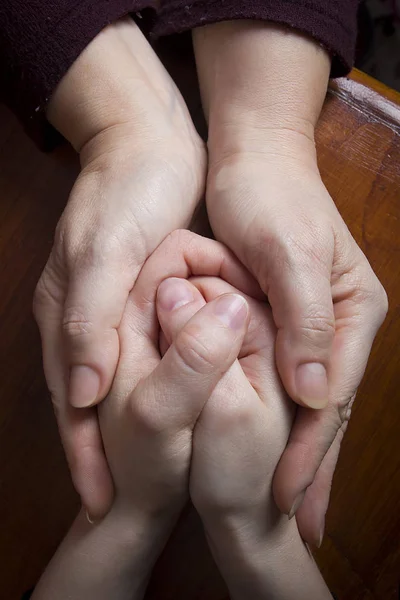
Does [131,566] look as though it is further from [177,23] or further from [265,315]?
[177,23]

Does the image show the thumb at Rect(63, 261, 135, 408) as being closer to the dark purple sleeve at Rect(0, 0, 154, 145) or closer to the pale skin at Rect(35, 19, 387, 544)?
the pale skin at Rect(35, 19, 387, 544)

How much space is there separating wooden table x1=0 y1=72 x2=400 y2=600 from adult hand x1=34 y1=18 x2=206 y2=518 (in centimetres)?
8

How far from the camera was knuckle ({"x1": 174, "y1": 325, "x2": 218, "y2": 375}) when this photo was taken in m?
0.41

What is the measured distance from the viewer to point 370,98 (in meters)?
0.55

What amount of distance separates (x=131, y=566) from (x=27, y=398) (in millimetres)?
175

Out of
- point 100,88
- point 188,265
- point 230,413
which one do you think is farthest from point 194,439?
point 100,88

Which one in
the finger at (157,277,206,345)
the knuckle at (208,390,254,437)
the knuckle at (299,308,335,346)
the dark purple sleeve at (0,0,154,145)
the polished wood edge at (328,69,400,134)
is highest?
the dark purple sleeve at (0,0,154,145)

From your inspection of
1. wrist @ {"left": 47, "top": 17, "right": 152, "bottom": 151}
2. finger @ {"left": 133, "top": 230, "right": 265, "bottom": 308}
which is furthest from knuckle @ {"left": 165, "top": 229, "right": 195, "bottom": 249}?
wrist @ {"left": 47, "top": 17, "right": 152, "bottom": 151}

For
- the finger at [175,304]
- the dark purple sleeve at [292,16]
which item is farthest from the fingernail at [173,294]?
the dark purple sleeve at [292,16]

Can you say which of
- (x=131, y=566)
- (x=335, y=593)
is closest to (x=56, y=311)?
(x=131, y=566)

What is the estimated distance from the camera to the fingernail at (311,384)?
43cm

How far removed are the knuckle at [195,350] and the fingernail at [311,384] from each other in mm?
70

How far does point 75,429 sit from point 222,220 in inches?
8.1

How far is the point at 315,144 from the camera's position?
0.54m
